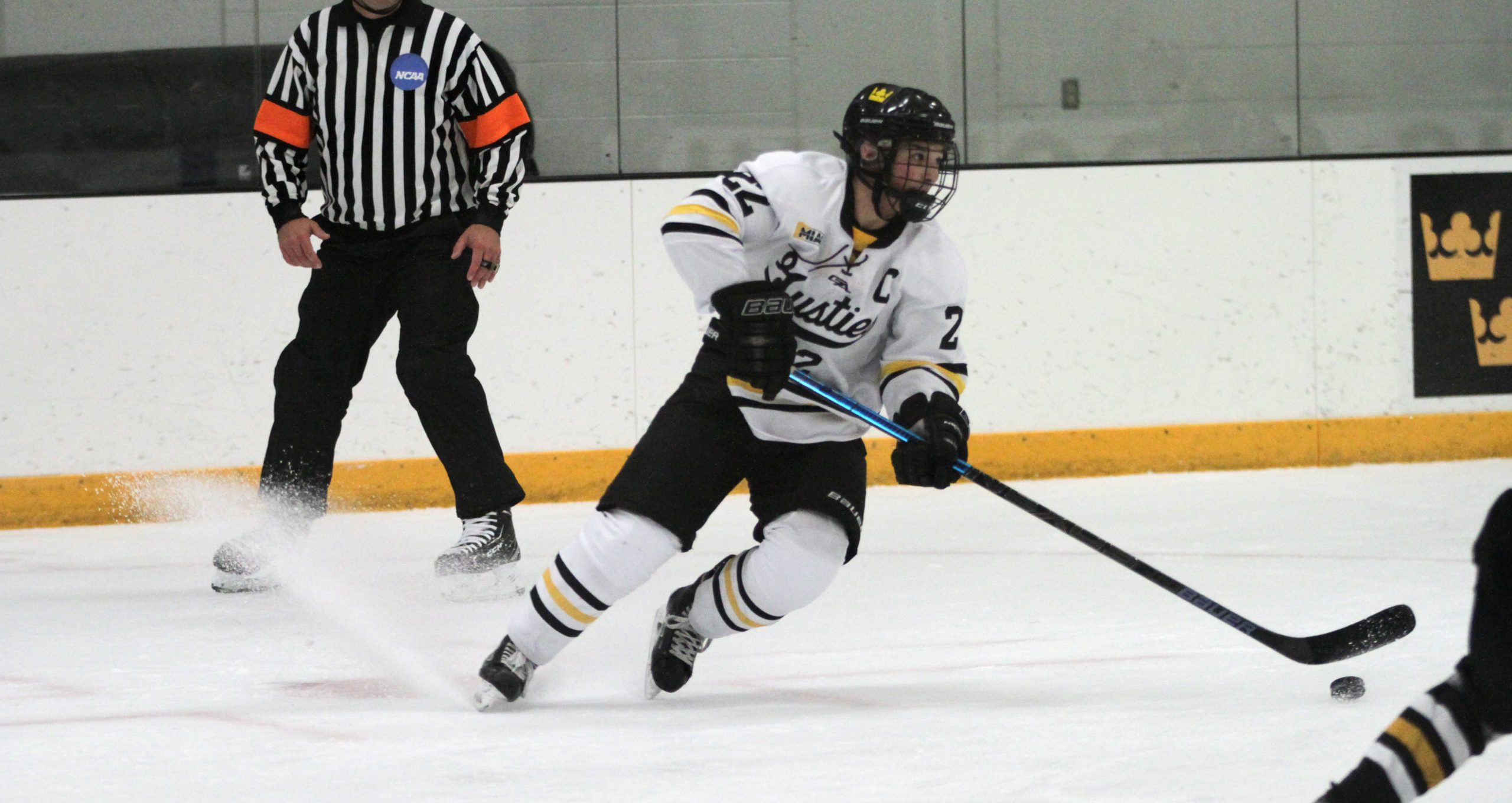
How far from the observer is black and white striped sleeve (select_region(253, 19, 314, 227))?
3.13 meters

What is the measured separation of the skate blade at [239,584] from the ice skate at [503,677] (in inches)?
45.7

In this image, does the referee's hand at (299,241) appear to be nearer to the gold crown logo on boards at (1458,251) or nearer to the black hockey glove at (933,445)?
the black hockey glove at (933,445)

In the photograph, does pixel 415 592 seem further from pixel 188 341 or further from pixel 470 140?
pixel 188 341

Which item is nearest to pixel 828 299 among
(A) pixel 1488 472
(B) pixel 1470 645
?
(B) pixel 1470 645

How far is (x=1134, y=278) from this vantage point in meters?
4.69

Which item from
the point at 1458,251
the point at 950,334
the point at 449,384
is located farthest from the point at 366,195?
the point at 1458,251

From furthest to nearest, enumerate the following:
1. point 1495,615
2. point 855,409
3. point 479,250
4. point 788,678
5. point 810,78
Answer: point 810,78
point 479,250
point 788,678
point 855,409
point 1495,615

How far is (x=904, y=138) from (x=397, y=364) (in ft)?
4.34

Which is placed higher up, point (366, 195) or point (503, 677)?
point (366, 195)

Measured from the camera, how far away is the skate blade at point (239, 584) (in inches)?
123

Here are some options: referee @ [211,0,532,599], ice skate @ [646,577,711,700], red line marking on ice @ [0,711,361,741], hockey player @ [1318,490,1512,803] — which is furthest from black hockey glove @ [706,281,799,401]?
referee @ [211,0,532,599]

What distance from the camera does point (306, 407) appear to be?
3141 mm

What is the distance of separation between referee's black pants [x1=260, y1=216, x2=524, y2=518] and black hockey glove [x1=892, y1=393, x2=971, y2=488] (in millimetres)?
1137

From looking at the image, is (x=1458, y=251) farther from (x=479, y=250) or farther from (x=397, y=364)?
(x=397, y=364)
